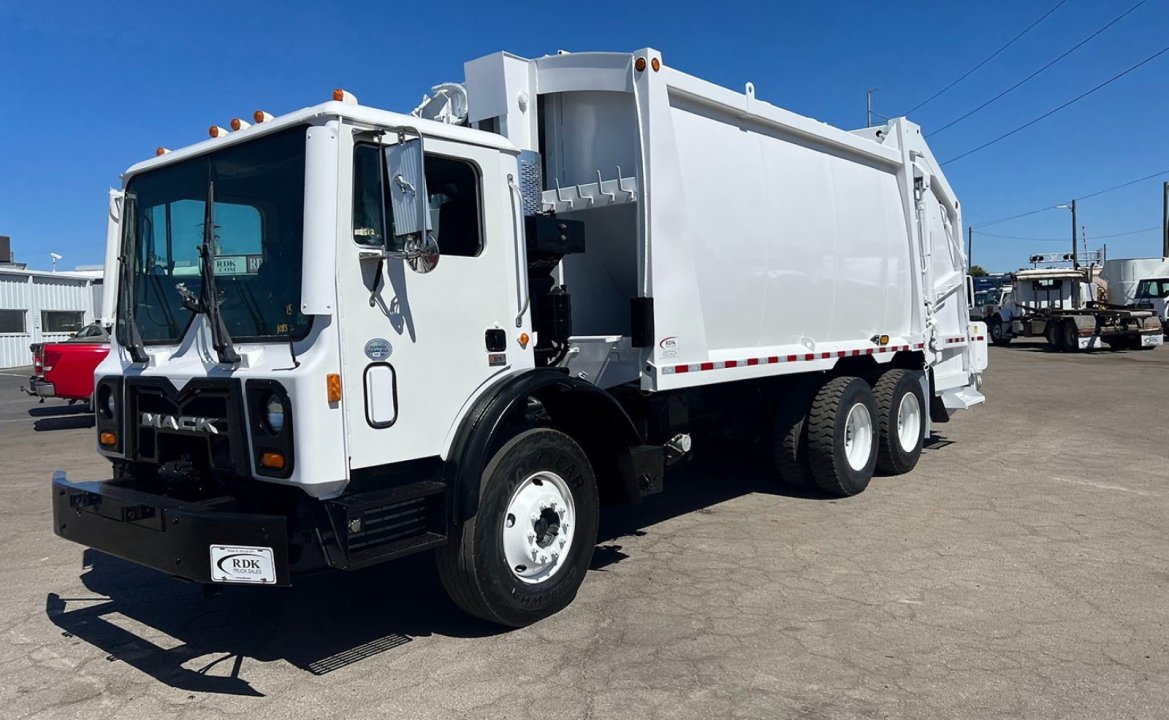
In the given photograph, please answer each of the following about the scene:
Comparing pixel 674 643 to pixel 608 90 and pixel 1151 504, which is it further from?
pixel 1151 504

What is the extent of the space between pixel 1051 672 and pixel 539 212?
3696 millimetres

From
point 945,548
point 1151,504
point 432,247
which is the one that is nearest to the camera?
point 432,247

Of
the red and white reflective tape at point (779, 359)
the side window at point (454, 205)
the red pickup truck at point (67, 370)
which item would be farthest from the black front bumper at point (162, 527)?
the red pickup truck at point (67, 370)

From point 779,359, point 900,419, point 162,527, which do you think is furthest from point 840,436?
point 162,527

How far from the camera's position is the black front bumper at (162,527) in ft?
12.5

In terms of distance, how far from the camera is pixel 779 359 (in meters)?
6.98

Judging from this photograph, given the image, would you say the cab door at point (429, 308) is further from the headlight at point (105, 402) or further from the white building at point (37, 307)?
the white building at point (37, 307)

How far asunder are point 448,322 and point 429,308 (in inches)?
5.3

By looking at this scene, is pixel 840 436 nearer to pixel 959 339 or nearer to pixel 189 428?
pixel 959 339

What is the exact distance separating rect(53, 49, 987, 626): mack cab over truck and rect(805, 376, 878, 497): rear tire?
29.7 inches

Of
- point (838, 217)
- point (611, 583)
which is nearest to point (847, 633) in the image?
point (611, 583)

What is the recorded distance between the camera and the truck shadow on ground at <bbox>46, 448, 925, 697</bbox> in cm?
446

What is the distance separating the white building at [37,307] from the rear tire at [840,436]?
27176 millimetres

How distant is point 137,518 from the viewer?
4145 millimetres
